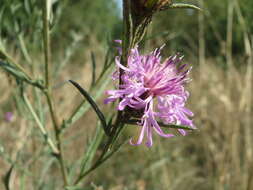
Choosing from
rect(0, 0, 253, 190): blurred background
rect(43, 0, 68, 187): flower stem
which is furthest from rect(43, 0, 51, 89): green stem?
rect(0, 0, 253, 190): blurred background

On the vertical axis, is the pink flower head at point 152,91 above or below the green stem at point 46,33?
below

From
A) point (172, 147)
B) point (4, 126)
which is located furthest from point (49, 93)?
point (172, 147)

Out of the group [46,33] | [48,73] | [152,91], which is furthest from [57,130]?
[152,91]

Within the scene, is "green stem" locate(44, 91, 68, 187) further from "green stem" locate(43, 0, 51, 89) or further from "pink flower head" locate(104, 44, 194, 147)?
"pink flower head" locate(104, 44, 194, 147)

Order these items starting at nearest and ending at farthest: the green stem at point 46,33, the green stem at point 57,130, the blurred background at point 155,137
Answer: the green stem at point 46,33, the green stem at point 57,130, the blurred background at point 155,137

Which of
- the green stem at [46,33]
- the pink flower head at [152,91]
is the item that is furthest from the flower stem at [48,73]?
the pink flower head at [152,91]

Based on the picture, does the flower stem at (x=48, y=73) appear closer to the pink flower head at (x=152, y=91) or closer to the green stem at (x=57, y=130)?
the green stem at (x=57, y=130)

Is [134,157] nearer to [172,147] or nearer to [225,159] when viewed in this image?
[172,147]
